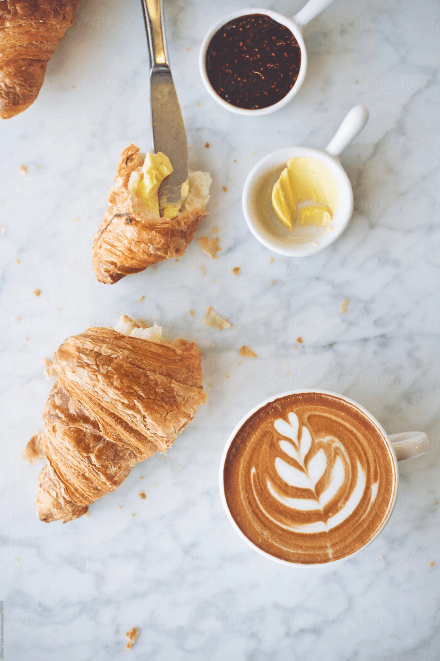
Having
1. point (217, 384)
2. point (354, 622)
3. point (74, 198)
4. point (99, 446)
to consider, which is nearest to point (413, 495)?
point (354, 622)

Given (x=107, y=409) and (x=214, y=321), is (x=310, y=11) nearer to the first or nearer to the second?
(x=214, y=321)

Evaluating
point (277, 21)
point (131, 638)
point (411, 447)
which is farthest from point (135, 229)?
point (131, 638)

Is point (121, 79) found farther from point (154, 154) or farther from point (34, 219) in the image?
point (34, 219)

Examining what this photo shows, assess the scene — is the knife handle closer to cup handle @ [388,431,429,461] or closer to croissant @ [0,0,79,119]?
croissant @ [0,0,79,119]

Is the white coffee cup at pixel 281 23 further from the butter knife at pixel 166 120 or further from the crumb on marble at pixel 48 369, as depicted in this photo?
the crumb on marble at pixel 48 369

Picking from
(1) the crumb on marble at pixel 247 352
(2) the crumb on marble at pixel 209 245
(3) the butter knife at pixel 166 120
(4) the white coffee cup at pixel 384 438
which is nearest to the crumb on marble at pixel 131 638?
(4) the white coffee cup at pixel 384 438

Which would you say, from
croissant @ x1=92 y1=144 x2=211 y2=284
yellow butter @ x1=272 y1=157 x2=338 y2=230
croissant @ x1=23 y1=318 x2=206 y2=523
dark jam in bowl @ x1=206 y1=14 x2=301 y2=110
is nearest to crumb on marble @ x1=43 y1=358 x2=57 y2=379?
croissant @ x1=23 y1=318 x2=206 y2=523
